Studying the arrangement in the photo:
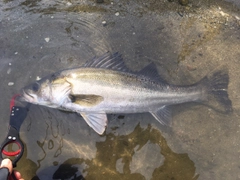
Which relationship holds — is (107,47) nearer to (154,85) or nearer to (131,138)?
(154,85)

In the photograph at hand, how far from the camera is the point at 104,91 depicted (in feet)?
12.9

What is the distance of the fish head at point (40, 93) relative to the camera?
3.98m

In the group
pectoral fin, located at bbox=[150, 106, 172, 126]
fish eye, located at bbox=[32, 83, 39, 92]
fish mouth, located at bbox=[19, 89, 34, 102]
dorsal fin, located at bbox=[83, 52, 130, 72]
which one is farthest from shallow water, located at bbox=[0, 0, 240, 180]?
dorsal fin, located at bbox=[83, 52, 130, 72]

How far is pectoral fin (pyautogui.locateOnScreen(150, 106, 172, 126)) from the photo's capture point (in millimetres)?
4223

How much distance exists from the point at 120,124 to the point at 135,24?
6.23 ft

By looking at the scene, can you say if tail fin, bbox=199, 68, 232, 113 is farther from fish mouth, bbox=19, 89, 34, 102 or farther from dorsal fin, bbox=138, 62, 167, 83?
fish mouth, bbox=19, 89, 34, 102

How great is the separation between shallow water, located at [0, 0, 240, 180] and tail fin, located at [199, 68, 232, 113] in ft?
0.70

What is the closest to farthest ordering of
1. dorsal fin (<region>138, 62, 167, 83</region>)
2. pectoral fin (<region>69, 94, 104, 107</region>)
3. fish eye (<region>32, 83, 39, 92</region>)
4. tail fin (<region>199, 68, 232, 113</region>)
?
pectoral fin (<region>69, 94, 104, 107</region>) < fish eye (<region>32, 83, 39, 92</region>) < dorsal fin (<region>138, 62, 167, 83</region>) < tail fin (<region>199, 68, 232, 113</region>)

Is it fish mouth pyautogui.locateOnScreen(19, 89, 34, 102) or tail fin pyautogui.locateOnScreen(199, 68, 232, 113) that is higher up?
fish mouth pyautogui.locateOnScreen(19, 89, 34, 102)

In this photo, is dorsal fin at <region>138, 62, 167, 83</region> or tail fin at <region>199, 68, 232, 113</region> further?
tail fin at <region>199, 68, 232, 113</region>

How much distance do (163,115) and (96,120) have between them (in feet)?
3.59

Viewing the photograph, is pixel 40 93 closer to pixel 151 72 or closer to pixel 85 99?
pixel 85 99

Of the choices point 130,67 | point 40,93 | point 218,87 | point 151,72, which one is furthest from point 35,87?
point 218,87

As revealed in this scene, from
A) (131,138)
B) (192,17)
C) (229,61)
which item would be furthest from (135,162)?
(192,17)
